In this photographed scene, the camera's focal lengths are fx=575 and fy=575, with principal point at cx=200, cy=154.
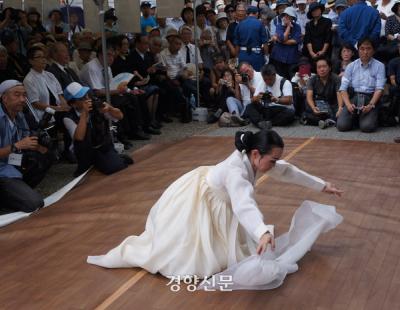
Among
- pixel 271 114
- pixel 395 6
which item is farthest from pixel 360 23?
pixel 271 114

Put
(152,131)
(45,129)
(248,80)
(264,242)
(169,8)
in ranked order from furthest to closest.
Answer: (169,8), (248,80), (152,131), (45,129), (264,242)

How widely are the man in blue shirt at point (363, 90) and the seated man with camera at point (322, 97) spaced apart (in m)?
0.18

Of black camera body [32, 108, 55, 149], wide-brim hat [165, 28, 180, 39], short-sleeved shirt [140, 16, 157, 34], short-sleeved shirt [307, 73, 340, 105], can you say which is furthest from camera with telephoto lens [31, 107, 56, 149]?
short-sleeved shirt [140, 16, 157, 34]

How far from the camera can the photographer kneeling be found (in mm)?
4164

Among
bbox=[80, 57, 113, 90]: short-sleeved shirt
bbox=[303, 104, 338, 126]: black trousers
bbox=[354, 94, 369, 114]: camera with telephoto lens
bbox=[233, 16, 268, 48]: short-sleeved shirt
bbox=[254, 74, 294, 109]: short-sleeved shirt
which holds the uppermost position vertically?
bbox=[233, 16, 268, 48]: short-sleeved shirt

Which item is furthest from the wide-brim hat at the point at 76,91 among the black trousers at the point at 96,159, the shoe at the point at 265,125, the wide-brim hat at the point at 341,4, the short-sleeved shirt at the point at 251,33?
the wide-brim hat at the point at 341,4

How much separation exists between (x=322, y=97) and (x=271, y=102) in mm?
536

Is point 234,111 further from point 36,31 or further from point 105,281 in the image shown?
point 105,281

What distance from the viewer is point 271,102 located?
5.96 m

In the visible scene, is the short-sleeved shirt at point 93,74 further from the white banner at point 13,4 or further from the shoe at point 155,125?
the white banner at point 13,4

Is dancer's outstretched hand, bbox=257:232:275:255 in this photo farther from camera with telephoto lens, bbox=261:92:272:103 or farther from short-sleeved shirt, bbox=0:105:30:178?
camera with telephoto lens, bbox=261:92:272:103

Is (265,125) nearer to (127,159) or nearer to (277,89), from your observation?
(277,89)

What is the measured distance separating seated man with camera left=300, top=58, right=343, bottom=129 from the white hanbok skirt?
3.54m

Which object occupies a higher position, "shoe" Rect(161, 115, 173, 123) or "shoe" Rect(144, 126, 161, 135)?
"shoe" Rect(144, 126, 161, 135)
